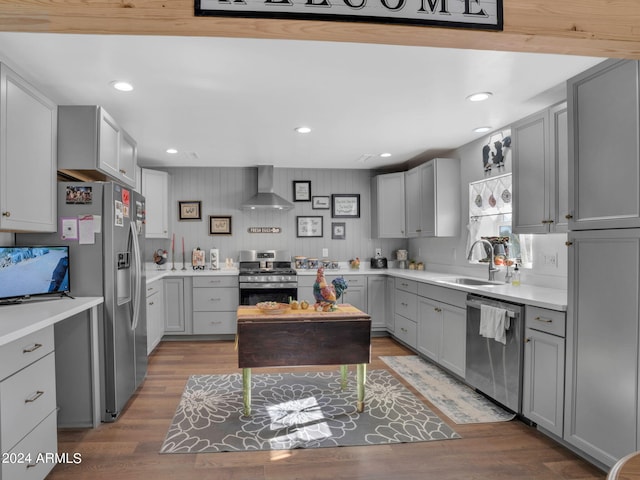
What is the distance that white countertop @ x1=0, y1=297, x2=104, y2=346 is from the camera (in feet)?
5.72

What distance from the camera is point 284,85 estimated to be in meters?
2.74

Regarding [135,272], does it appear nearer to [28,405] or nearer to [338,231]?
[28,405]

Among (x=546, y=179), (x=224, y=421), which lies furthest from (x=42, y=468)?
(x=546, y=179)

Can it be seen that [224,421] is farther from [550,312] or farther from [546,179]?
[546,179]

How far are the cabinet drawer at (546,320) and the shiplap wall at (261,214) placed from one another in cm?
338

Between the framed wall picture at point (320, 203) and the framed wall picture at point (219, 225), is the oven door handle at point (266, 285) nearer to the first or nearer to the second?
the framed wall picture at point (219, 225)

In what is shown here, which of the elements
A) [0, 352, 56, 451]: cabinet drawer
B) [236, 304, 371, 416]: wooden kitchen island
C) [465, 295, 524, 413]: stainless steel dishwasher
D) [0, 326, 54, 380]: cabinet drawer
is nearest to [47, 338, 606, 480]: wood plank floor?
[465, 295, 524, 413]: stainless steel dishwasher

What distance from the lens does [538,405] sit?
8.38 ft

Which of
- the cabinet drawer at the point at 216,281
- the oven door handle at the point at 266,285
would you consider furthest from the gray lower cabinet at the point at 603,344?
the cabinet drawer at the point at 216,281

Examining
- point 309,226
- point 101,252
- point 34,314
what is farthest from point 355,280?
point 34,314

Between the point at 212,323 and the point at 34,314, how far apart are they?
305 centimetres

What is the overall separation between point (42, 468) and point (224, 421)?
3.57ft

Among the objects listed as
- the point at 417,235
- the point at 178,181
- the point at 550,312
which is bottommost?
the point at 550,312

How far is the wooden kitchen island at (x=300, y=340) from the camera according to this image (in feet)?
9.05
